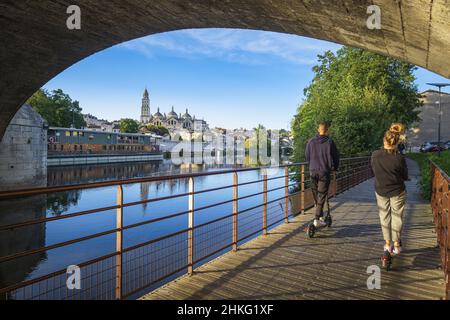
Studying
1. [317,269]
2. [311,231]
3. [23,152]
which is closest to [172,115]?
[23,152]

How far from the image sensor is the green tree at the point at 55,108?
61.8 meters

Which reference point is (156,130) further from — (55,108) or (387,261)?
(387,261)

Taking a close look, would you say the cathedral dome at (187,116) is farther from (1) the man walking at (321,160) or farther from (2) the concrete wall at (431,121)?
(1) the man walking at (321,160)

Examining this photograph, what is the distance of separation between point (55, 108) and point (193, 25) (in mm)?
68798

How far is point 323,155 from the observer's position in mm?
6145

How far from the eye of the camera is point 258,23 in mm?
6574

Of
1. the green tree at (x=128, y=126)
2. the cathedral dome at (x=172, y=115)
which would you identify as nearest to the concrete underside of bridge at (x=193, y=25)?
the green tree at (x=128, y=126)

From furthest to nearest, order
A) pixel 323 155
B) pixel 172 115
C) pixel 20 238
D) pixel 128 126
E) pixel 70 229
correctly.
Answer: pixel 172 115
pixel 128 126
pixel 70 229
pixel 20 238
pixel 323 155

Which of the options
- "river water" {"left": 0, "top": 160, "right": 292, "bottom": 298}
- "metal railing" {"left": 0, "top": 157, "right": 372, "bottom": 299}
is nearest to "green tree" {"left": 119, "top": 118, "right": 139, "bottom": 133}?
"river water" {"left": 0, "top": 160, "right": 292, "bottom": 298}

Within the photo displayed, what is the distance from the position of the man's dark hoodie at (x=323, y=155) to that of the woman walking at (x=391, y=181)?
1.44 metres

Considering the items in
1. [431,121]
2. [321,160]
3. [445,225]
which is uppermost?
[431,121]

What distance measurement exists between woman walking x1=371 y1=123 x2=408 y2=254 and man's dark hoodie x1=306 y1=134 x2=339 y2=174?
4.72 ft

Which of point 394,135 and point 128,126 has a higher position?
point 128,126

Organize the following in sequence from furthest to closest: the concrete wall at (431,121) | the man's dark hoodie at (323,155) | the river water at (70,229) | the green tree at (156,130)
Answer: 1. the green tree at (156,130)
2. the concrete wall at (431,121)
3. the river water at (70,229)
4. the man's dark hoodie at (323,155)
